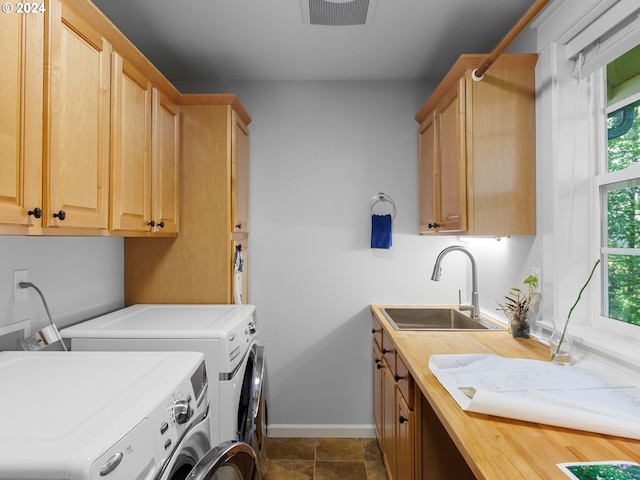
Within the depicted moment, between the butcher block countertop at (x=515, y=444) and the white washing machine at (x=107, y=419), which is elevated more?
the white washing machine at (x=107, y=419)

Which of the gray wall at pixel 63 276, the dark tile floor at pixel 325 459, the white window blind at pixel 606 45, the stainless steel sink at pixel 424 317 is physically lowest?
the dark tile floor at pixel 325 459

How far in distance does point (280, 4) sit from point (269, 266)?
163 cm

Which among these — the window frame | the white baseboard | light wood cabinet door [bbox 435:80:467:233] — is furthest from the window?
the white baseboard

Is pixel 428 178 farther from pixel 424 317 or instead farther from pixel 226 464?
pixel 226 464

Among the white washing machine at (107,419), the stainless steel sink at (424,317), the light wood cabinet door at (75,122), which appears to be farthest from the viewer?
the stainless steel sink at (424,317)

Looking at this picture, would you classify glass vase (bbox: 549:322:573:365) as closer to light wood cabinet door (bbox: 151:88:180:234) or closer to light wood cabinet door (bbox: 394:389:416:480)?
light wood cabinet door (bbox: 394:389:416:480)

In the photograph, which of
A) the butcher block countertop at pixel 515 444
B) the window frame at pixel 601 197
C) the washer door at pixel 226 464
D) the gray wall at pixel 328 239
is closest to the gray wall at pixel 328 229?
the gray wall at pixel 328 239

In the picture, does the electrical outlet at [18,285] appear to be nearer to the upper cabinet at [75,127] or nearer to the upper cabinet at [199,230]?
the upper cabinet at [75,127]

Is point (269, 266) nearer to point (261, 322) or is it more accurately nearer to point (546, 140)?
point (261, 322)

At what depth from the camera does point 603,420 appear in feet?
3.19

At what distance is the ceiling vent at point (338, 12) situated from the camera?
1.84m

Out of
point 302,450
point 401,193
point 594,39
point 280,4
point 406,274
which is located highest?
point 280,4

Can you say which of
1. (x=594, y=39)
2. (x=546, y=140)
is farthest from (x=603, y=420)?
(x=594, y=39)

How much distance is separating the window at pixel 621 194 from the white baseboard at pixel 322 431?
5.89 ft
